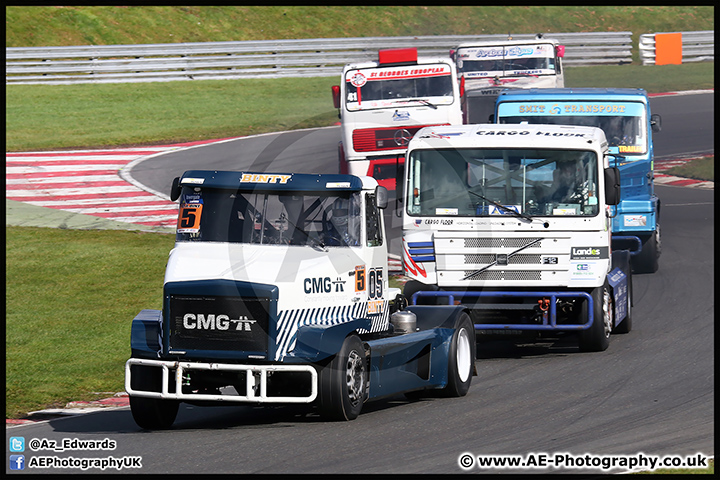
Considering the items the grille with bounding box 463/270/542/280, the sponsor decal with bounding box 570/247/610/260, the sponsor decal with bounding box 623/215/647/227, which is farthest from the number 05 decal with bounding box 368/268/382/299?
the sponsor decal with bounding box 623/215/647/227

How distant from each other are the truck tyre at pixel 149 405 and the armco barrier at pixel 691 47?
36.5 meters

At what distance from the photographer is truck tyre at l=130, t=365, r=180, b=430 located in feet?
30.2

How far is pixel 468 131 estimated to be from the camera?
13195mm

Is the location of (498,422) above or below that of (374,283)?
below

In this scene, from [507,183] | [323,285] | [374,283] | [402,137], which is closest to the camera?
[323,285]

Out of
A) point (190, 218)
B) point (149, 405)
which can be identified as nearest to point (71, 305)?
point (190, 218)

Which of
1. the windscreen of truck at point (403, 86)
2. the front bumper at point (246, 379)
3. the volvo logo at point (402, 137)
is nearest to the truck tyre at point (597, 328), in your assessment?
the front bumper at point (246, 379)

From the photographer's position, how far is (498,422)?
30.5ft

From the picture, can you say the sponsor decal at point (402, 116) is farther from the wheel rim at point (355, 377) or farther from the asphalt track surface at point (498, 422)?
the wheel rim at point (355, 377)

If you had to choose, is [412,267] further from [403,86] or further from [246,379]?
[403,86]

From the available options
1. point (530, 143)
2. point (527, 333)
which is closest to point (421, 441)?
point (527, 333)

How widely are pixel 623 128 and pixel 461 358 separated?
7.47m

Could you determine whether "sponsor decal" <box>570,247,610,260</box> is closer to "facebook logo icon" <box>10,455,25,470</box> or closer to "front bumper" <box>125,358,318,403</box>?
"front bumper" <box>125,358,318,403</box>

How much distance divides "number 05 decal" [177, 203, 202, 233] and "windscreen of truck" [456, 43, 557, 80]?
17.1m
